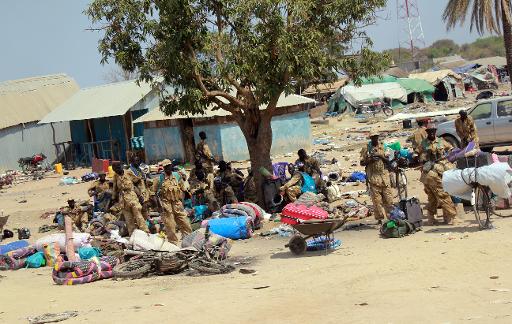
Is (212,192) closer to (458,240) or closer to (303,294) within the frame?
(458,240)

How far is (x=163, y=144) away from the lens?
30.6 m

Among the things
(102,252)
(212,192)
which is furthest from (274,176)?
(102,252)

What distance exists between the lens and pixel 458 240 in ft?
34.5

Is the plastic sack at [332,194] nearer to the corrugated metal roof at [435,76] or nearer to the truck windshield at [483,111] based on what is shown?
the truck windshield at [483,111]

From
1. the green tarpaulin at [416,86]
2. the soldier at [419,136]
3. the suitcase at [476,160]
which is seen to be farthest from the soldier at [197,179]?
the green tarpaulin at [416,86]

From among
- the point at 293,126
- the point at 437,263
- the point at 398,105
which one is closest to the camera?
the point at 437,263

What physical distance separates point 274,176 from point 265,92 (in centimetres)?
201

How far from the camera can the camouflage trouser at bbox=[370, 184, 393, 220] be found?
12.6m

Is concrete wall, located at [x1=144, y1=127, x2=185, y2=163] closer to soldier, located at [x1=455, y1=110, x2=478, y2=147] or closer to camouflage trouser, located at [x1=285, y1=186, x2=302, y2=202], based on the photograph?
camouflage trouser, located at [x1=285, y1=186, x2=302, y2=202]

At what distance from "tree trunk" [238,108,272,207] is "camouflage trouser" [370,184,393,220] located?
3766 mm

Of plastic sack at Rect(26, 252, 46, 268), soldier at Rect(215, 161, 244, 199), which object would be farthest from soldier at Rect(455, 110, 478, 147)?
plastic sack at Rect(26, 252, 46, 268)

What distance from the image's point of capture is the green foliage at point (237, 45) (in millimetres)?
14422

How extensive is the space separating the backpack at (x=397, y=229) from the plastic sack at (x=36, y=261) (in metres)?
5.85

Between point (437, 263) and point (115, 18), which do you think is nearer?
point (437, 263)
